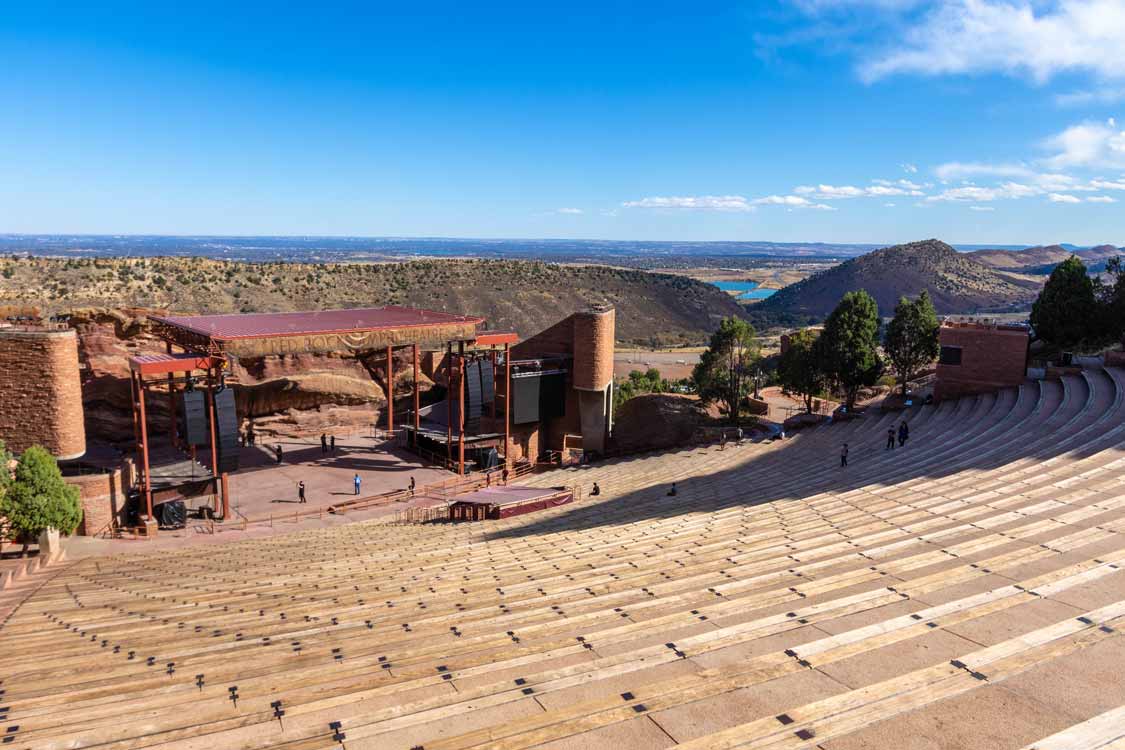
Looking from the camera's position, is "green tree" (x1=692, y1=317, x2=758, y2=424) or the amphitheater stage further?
"green tree" (x1=692, y1=317, x2=758, y2=424)

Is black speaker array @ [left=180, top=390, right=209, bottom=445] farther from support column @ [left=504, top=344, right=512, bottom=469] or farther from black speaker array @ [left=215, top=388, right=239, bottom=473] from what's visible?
support column @ [left=504, top=344, right=512, bottom=469]

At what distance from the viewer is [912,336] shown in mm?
37656

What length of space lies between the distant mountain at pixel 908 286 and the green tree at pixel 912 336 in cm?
11009

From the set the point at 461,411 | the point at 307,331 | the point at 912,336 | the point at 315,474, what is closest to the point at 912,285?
the point at 912,336

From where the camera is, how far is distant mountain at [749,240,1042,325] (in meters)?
157

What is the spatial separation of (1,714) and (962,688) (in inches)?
378

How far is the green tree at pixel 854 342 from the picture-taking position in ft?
119

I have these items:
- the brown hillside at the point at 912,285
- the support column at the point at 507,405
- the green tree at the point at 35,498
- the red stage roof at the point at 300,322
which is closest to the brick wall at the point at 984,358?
the support column at the point at 507,405

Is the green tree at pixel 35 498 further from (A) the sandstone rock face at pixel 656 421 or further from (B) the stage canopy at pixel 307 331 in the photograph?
(A) the sandstone rock face at pixel 656 421

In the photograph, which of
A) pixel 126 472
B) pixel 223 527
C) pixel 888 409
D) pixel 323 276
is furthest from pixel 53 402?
pixel 323 276

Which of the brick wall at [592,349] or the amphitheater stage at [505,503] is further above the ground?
the brick wall at [592,349]

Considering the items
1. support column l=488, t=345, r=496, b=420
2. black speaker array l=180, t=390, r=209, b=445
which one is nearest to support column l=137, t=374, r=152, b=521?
black speaker array l=180, t=390, r=209, b=445

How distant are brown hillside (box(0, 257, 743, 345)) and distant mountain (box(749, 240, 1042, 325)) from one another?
26.8 metres

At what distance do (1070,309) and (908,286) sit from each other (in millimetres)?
148798
